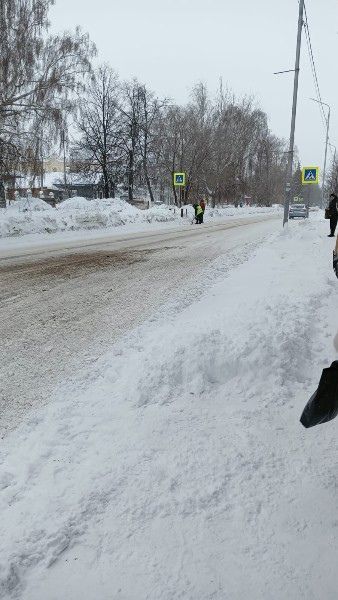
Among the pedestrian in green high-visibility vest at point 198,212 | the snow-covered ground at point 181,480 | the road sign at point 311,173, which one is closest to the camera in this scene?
the snow-covered ground at point 181,480

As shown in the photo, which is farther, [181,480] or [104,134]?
[104,134]

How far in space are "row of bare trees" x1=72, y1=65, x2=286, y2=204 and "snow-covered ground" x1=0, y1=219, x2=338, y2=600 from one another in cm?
3940

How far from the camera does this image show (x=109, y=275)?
327 inches

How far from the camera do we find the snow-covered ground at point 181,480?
1.78m

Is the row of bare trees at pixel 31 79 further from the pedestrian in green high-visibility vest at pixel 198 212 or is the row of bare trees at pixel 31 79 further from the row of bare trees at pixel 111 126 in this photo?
the pedestrian in green high-visibility vest at pixel 198 212

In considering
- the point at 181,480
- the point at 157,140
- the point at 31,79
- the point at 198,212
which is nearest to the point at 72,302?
the point at 181,480

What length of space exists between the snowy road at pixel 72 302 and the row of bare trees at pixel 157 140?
3178 centimetres

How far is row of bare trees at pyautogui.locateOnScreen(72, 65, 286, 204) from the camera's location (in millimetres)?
41375

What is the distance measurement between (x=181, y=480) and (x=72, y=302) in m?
4.23

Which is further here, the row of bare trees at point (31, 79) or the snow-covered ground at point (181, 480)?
the row of bare trees at point (31, 79)

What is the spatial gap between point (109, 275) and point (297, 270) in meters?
3.46

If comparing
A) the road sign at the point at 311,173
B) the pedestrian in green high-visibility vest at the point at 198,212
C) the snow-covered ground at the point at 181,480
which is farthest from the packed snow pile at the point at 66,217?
the snow-covered ground at the point at 181,480

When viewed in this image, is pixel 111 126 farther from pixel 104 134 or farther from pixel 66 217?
pixel 66 217

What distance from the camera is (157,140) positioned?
4281cm
